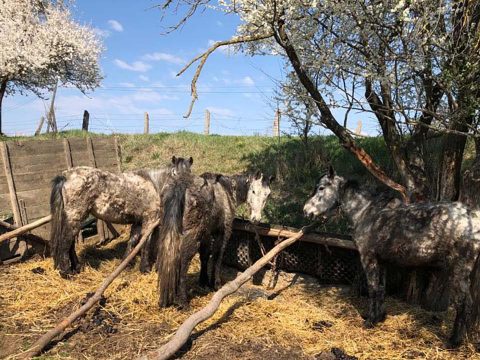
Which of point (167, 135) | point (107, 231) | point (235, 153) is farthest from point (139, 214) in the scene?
point (167, 135)

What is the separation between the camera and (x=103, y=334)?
4.91m

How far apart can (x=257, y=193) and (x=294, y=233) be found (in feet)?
3.08

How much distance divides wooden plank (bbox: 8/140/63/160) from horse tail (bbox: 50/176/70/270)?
165 cm

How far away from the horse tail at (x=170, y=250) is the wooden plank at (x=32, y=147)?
4058 mm

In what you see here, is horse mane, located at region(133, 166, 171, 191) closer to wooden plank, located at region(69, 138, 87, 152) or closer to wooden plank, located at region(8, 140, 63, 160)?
wooden plank, located at region(69, 138, 87, 152)

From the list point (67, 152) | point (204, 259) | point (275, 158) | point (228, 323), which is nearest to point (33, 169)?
point (67, 152)

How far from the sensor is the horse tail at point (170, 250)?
5562 mm

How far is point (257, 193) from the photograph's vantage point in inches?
271

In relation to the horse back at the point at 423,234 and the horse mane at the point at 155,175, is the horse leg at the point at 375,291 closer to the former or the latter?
the horse back at the point at 423,234

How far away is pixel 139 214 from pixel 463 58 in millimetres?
5743

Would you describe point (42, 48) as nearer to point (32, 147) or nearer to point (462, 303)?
point (32, 147)

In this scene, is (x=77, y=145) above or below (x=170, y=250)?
above

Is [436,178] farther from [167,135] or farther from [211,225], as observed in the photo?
[167,135]

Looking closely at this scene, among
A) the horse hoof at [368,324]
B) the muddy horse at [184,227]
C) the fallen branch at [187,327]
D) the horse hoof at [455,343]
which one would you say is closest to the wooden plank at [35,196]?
the muddy horse at [184,227]
